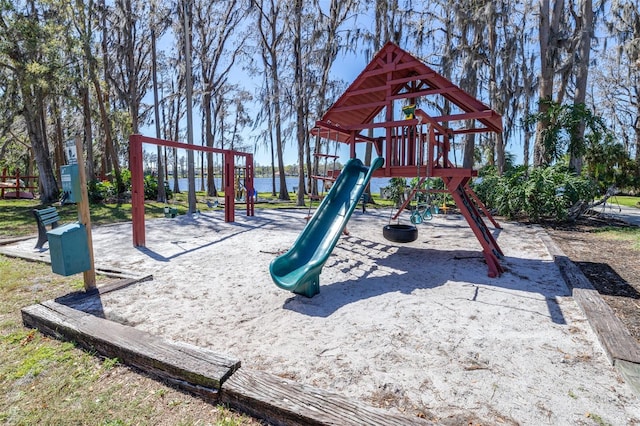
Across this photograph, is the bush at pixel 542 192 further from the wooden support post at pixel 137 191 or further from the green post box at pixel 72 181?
the green post box at pixel 72 181

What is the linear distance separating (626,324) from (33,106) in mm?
19244

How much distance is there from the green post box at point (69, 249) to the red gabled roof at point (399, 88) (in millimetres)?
4838

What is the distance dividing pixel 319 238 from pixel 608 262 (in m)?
5.21

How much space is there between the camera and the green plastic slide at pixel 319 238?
395 cm

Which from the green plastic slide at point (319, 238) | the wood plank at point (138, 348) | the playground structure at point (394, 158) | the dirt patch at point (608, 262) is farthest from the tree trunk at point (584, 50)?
the wood plank at point (138, 348)

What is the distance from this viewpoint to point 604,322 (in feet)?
10.3

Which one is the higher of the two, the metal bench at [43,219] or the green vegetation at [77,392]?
the metal bench at [43,219]

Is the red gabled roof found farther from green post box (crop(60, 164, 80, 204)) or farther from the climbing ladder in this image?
green post box (crop(60, 164, 80, 204))

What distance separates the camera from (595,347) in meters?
2.80

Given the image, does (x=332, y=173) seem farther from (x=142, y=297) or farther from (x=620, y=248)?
(x=620, y=248)

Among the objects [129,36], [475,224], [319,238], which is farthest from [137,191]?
[129,36]

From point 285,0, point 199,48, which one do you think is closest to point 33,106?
point 199,48

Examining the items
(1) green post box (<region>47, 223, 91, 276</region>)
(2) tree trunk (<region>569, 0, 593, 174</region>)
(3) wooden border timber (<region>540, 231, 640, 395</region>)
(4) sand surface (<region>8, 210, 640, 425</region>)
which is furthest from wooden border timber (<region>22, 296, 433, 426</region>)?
(2) tree trunk (<region>569, 0, 593, 174</region>)

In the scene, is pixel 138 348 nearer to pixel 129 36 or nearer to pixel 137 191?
pixel 137 191
